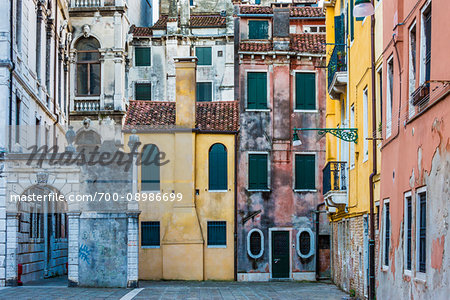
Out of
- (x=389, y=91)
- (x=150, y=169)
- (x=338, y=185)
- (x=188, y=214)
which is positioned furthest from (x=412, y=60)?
(x=150, y=169)

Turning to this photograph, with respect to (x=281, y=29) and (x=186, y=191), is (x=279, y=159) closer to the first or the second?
(x=186, y=191)

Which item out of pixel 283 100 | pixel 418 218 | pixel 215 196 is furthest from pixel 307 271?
pixel 418 218

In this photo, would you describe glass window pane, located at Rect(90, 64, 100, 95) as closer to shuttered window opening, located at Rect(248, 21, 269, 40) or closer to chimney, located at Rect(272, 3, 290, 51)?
shuttered window opening, located at Rect(248, 21, 269, 40)

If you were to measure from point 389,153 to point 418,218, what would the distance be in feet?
10.5

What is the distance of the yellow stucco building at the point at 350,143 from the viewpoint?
64.4 ft

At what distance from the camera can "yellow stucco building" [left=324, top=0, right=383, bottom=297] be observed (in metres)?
19.6

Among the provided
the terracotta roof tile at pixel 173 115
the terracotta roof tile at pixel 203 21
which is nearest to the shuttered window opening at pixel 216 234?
the terracotta roof tile at pixel 173 115

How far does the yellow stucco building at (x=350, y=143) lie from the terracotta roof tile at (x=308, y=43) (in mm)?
7233

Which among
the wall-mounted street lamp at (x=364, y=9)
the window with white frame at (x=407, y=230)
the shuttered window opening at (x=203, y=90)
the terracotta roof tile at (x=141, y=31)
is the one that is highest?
the terracotta roof tile at (x=141, y=31)

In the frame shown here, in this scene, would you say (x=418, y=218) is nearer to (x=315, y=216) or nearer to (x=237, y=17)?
(x=315, y=216)

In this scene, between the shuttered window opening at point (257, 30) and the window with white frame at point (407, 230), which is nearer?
the window with white frame at point (407, 230)

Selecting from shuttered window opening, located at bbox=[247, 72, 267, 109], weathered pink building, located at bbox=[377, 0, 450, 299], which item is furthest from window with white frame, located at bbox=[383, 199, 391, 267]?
shuttered window opening, located at bbox=[247, 72, 267, 109]

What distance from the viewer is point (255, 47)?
34562mm

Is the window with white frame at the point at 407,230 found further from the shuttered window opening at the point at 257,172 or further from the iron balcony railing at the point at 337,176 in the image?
the shuttered window opening at the point at 257,172
